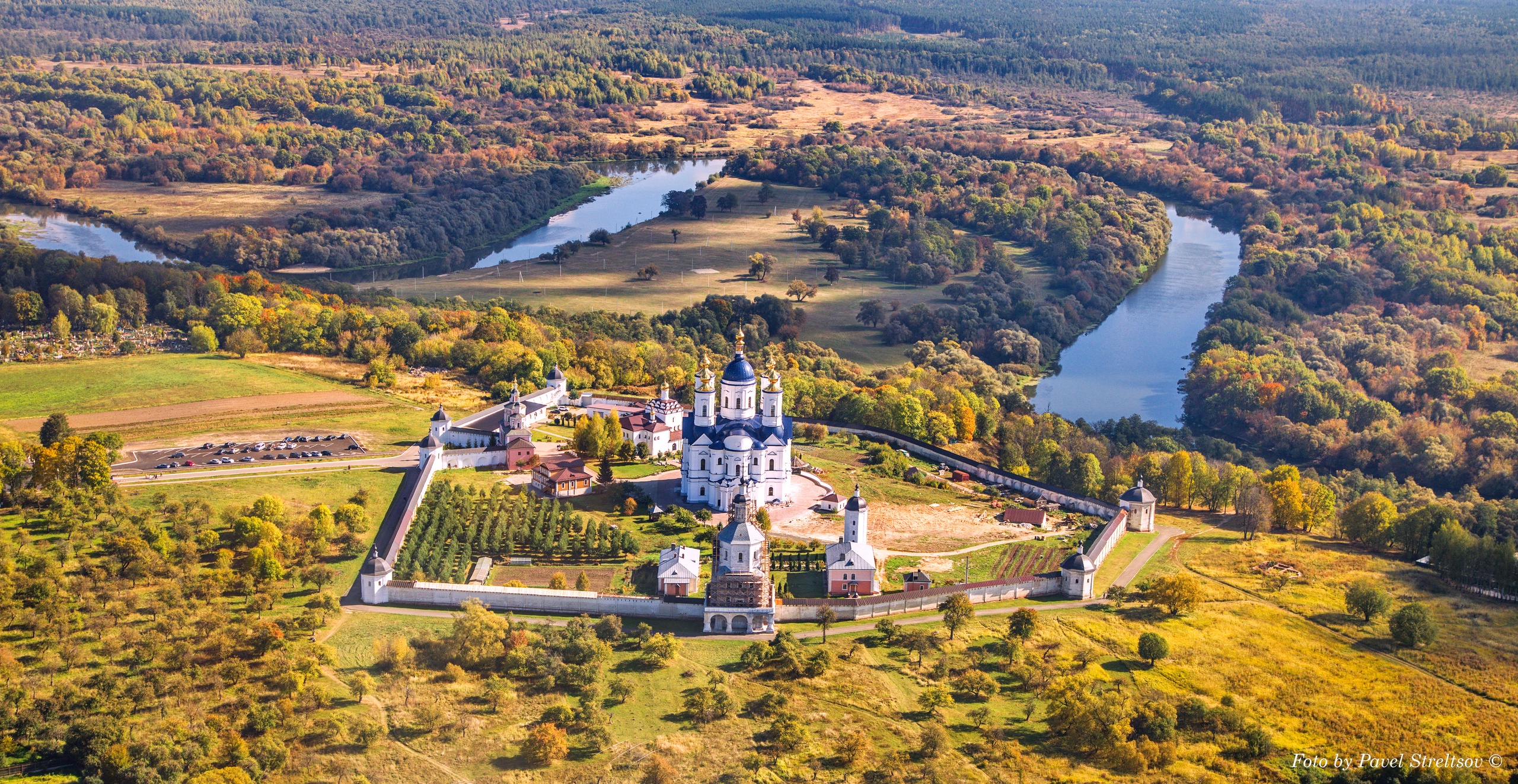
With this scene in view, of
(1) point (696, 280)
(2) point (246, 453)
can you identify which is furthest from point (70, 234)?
(2) point (246, 453)

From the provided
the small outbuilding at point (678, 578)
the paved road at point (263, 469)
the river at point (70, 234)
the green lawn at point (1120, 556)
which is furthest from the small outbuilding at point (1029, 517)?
the river at point (70, 234)

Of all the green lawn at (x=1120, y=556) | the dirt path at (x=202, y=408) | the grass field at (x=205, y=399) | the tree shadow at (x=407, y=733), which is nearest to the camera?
the tree shadow at (x=407, y=733)

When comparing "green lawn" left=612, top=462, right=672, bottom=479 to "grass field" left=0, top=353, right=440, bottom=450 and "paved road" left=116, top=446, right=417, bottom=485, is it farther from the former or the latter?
"grass field" left=0, top=353, right=440, bottom=450

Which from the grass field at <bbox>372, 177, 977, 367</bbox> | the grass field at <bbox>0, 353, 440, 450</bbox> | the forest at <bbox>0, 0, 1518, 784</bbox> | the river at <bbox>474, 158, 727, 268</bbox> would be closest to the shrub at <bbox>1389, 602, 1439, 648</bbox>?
the forest at <bbox>0, 0, 1518, 784</bbox>

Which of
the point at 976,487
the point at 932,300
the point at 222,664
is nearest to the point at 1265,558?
the point at 976,487

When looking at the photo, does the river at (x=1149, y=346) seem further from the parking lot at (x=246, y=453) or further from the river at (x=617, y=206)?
the river at (x=617, y=206)

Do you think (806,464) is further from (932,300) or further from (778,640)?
(932,300)
